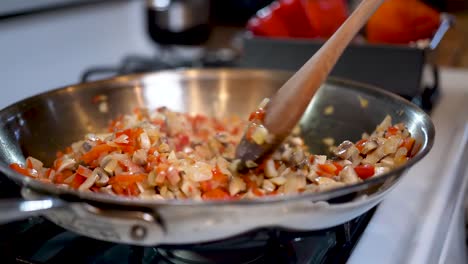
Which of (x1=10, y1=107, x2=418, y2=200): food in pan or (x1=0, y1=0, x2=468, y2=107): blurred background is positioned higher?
(x1=10, y1=107, x2=418, y2=200): food in pan

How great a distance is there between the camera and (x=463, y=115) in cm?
109

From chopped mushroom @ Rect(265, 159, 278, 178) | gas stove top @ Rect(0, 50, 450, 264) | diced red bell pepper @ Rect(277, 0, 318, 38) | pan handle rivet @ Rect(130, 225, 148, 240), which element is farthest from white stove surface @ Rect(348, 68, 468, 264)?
diced red bell pepper @ Rect(277, 0, 318, 38)

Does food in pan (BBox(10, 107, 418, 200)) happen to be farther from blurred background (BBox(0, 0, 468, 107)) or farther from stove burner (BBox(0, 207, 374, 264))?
blurred background (BBox(0, 0, 468, 107))

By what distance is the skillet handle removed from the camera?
435mm

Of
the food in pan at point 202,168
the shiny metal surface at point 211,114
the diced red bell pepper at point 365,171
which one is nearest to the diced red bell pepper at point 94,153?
the food in pan at point 202,168

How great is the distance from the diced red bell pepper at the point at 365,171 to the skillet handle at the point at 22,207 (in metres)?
0.37

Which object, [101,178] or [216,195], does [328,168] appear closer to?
[216,195]

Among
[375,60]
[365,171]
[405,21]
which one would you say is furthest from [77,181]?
[405,21]

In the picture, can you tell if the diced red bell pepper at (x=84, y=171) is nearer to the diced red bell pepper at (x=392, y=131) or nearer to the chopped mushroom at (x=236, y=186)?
the chopped mushroom at (x=236, y=186)

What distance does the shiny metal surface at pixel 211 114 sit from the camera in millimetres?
475

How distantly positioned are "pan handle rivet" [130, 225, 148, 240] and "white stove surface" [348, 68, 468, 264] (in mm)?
273

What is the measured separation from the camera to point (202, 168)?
24.8 inches

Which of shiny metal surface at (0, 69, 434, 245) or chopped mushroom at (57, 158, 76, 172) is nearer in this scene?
shiny metal surface at (0, 69, 434, 245)

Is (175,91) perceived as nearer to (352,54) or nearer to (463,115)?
(352,54)
